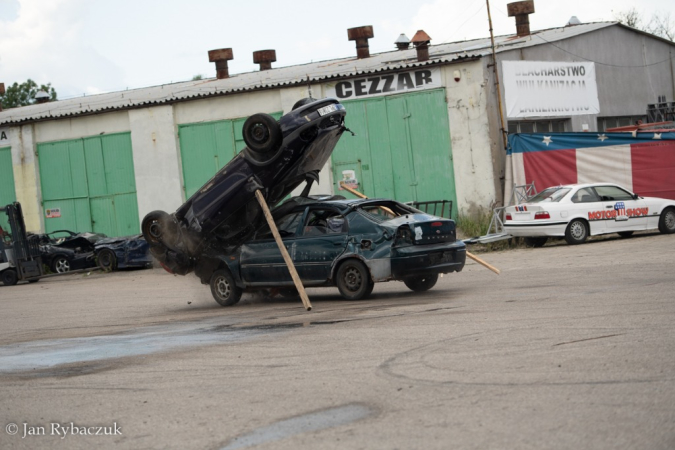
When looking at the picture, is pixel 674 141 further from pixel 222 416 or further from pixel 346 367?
pixel 222 416

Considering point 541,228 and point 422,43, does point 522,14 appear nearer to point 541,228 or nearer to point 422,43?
point 422,43

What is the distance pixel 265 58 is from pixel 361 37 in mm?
5205

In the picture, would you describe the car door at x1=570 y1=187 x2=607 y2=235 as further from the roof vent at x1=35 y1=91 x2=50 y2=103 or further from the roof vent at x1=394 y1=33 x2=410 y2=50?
the roof vent at x1=35 y1=91 x2=50 y2=103

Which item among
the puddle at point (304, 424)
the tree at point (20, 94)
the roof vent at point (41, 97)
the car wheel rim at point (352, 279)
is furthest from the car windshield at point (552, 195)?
the tree at point (20, 94)

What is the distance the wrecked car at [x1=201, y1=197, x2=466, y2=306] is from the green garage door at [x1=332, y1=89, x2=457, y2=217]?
38.5 feet

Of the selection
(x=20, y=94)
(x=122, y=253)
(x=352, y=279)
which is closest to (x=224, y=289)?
(x=352, y=279)

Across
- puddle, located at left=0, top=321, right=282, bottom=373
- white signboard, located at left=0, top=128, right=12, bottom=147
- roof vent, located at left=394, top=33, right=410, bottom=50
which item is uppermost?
roof vent, located at left=394, top=33, right=410, bottom=50

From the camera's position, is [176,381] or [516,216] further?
[516,216]

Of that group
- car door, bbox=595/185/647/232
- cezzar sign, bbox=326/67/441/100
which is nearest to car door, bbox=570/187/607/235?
car door, bbox=595/185/647/232

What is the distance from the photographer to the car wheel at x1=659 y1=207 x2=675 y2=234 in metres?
21.6

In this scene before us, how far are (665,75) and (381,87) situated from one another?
13536 millimetres

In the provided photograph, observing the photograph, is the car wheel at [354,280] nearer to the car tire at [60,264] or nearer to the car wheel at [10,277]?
the car wheel at [10,277]

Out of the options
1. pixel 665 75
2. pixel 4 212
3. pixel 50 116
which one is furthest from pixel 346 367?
pixel 665 75

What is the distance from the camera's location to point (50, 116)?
101ft
